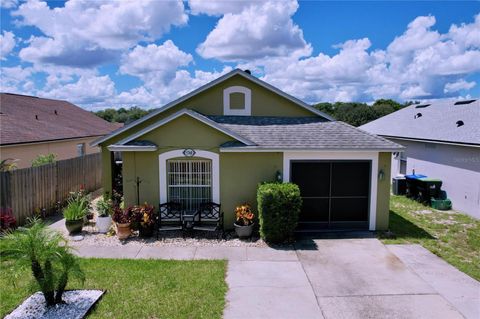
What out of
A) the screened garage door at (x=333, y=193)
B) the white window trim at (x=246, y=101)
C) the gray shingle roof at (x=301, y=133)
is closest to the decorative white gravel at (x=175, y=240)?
the screened garage door at (x=333, y=193)

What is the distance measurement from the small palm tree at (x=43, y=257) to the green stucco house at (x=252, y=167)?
15.7 ft

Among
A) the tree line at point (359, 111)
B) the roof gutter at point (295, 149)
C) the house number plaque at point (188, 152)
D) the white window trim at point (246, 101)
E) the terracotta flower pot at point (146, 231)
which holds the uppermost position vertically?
the tree line at point (359, 111)

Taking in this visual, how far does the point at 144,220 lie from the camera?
10.0 meters

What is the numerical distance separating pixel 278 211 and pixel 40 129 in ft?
50.3

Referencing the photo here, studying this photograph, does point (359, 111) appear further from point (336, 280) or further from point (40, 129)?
point (336, 280)

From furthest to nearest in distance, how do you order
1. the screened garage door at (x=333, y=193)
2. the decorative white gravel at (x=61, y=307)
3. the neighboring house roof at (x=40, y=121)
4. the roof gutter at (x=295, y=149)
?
the neighboring house roof at (x=40, y=121)
the screened garage door at (x=333, y=193)
the roof gutter at (x=295, y=149)
the decorative white gravel at (x=61, y=307)

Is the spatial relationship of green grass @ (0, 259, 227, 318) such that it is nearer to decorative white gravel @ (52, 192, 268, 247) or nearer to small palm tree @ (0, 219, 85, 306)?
small palm tree @ (0, 219, 85, 306)

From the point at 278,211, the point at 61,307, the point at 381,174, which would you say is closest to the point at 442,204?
the point at 381,174

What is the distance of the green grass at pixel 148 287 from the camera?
6.14 metres

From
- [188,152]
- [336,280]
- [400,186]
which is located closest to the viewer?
[336,280]

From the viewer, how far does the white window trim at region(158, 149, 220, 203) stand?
10672 millimetres

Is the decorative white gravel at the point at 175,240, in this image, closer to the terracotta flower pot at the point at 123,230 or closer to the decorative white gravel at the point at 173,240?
the decorative white gravel at the point at 173,240

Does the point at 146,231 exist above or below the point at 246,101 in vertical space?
below

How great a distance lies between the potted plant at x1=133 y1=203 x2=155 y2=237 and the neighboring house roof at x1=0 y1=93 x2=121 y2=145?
8.09m
